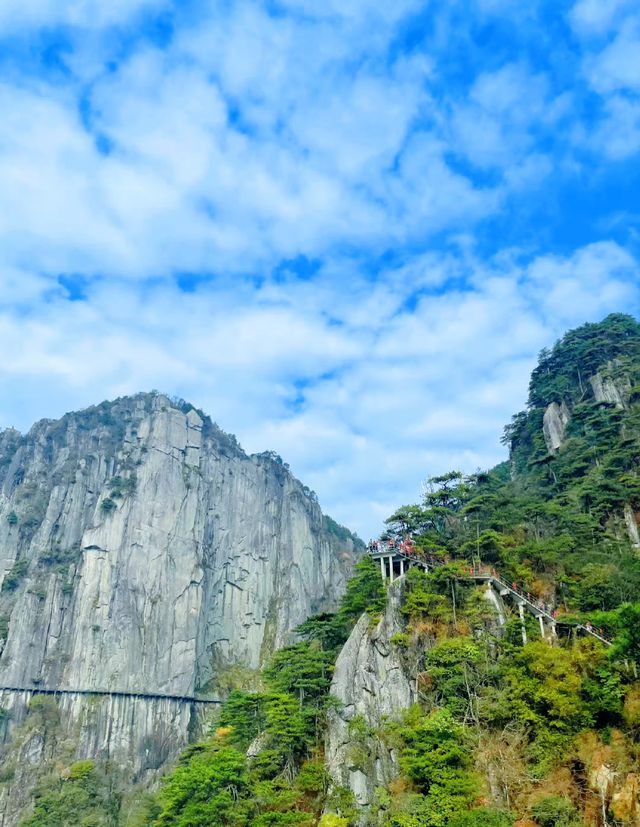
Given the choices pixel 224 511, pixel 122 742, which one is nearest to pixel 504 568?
pixel 122 742

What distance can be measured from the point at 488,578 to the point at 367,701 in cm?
665

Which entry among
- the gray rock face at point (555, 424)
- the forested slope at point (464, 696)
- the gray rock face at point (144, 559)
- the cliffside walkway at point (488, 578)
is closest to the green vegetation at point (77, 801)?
the forested slope at point (464, 696)

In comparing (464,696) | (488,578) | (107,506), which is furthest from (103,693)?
(464,696)

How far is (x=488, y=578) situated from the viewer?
26.8 m

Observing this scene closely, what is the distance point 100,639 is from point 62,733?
6868 millimetres

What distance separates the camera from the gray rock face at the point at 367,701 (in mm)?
22328

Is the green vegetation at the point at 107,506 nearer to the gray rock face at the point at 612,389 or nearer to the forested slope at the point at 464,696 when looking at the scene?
the forested slope at the point at 464,696

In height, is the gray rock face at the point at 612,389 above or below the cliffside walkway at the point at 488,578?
above

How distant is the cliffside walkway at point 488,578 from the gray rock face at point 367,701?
6.81 feet

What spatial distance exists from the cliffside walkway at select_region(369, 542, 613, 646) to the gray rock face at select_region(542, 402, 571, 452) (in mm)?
17799

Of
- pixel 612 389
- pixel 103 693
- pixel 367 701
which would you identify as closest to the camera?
pixel 367 701

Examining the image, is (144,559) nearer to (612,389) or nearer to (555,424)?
(555,424)

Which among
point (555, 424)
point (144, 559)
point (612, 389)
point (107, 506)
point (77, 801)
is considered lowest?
point (77, 801)

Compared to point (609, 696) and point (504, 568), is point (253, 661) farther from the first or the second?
point (609, 696)
